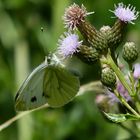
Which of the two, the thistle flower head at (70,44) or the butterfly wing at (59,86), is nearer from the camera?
the thistle flower head at (70,44)

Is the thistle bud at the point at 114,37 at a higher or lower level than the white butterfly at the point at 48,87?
higher

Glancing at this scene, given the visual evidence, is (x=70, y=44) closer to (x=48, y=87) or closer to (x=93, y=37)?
(x=93, y=37)

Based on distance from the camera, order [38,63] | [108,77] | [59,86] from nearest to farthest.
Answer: [108,77] < [59,86] < [38,63]

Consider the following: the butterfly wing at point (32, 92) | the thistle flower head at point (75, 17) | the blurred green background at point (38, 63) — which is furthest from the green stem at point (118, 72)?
the blurred green background at point (38, 63)

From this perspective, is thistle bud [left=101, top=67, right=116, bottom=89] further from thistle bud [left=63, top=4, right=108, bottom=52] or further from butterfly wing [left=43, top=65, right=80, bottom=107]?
butterfly wing [left=43, top=65, right=80, bottom=107]


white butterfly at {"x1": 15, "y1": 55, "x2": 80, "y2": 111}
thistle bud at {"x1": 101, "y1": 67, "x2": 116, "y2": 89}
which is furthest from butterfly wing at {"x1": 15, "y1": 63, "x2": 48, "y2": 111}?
thistle bud at {"x1": 101, "y1": 67, "x2": 116, "y2": 89}

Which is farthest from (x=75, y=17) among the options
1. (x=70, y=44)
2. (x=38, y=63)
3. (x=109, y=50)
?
(x=38, y=63)

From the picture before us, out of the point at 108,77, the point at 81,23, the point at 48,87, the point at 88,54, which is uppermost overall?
the point at 81,23

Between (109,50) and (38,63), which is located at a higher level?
(109,50)

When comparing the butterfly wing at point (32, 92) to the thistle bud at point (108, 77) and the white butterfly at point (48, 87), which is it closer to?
the white butterfly at point (48, 87)
